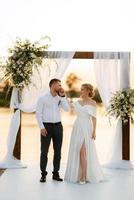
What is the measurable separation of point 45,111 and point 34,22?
2461mm

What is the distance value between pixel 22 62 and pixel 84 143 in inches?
67.5

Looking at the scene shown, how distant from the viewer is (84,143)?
5426 mm

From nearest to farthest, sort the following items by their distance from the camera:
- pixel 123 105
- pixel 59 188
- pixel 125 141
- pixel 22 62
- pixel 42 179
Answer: pixel 59 188, pixel 42 179, pixel 123 105, pixel 22 62, pixel 125 141

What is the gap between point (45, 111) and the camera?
5402 millimetres

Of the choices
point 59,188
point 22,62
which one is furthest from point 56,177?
point 22,62

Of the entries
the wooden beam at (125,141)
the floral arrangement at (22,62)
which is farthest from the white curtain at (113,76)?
the floral arrangement at (22,62)

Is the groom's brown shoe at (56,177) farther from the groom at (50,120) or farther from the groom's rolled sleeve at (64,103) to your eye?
the groom's rolled sleeve at (64,103)

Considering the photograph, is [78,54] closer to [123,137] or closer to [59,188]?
[123,137]

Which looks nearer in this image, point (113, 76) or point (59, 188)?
point (59, 188)

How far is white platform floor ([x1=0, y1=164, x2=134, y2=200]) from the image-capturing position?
4621 mm

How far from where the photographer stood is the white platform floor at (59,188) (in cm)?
462

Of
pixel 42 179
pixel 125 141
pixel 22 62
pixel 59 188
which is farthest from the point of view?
pixel 125 141

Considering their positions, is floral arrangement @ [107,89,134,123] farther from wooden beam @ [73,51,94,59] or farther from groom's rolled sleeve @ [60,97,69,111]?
groom's rolled sleeve @ [60,97,69,111]

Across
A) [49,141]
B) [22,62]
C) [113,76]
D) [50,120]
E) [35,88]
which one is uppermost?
[22,62]
